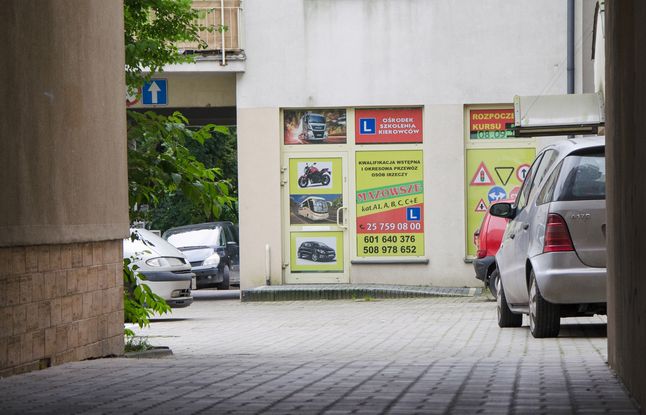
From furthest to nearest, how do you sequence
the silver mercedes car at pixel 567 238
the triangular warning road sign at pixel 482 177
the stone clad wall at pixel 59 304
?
1. the triangular warning road sign at pixel 482 177
2. the silver mercedes car at pixel 567 238
3. the stone clad wall at pixel 59 304

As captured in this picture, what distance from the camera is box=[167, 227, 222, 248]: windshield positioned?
2808 centimetres

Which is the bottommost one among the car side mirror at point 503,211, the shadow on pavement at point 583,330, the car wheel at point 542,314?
the shadow on pavement at point 583,330

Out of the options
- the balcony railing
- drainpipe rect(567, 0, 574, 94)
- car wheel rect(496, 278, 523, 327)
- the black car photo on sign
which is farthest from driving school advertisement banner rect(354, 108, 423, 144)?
car wheel rect(496, 278, 523, 327)

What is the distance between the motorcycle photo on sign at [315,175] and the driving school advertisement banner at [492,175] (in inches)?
99.2

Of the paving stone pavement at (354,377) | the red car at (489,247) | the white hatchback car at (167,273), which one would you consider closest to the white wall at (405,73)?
the white hatchback car at (167,273)

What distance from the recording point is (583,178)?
1199cm

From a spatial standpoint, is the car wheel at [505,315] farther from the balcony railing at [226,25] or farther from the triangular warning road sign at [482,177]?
the balcony railing at [226,25]

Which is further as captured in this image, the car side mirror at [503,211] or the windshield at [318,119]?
the windshield at [318,119]

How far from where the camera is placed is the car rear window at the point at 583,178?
11.9m

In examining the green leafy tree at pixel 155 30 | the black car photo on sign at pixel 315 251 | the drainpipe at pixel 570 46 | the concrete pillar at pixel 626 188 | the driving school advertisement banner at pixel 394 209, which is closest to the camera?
the concrete pillar at pixel 626 188

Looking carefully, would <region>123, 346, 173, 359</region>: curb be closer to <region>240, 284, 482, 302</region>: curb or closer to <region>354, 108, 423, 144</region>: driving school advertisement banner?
<region>240, 284, 482, 302</region>: curb

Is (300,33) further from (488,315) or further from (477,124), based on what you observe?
(488,315)

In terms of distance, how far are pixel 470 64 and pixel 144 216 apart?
1305cm

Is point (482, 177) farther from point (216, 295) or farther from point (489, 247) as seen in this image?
point (216, 295)
